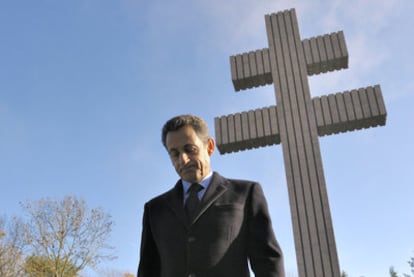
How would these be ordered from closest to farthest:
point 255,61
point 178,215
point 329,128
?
point 178,215 < point 329,128 < point 255,61

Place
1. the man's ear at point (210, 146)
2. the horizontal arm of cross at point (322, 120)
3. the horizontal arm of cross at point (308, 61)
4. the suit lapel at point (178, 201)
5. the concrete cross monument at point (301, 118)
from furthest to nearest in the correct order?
1. the horizontal arm of cross at point (308, 61)
2. the horizontal arm of cross at point (322, 120)
3. the concrete cross monument at point (301, 118)
4. the man's ear at point (210, 146)
5. the suit lapel at point (178, 201)

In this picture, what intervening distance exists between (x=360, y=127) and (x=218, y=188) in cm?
984

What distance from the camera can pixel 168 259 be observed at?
76.8 inches

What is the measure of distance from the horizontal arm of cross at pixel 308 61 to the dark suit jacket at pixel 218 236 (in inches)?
389

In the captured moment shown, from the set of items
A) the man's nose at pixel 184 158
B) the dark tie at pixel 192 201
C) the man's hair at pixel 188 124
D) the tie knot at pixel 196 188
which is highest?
the man's hair at pixel 188 124

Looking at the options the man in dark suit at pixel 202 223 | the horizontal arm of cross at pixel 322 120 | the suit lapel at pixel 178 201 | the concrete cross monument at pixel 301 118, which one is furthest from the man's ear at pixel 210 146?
the horizontal arm of cross at pixel 322 120

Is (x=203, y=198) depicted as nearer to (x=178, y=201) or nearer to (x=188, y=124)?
(x=178, y=201)

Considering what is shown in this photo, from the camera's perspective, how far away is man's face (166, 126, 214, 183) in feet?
6.57

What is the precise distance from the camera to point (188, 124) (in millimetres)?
2061

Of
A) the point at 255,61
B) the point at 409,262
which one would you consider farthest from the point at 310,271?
the point at 409,262

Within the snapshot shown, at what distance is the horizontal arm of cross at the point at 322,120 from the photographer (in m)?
10.7

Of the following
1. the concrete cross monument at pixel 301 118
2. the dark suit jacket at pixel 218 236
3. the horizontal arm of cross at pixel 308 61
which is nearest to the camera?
the dark suit jacket at pixel 218 236

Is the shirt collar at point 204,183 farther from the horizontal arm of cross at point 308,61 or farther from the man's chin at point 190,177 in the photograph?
the horizontal arm of cross at point 308,61

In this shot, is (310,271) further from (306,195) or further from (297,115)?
(297,115)
